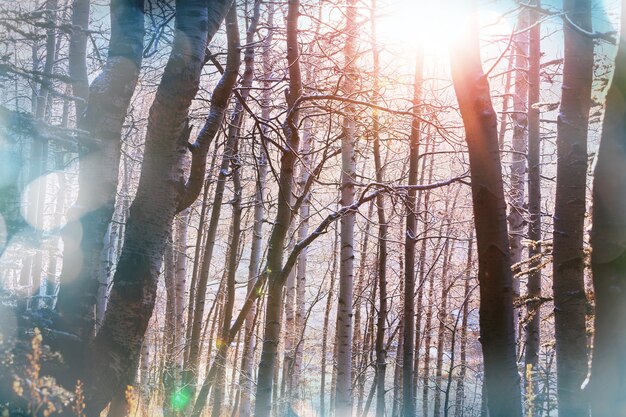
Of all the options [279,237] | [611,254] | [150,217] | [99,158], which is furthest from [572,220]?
[99,158]

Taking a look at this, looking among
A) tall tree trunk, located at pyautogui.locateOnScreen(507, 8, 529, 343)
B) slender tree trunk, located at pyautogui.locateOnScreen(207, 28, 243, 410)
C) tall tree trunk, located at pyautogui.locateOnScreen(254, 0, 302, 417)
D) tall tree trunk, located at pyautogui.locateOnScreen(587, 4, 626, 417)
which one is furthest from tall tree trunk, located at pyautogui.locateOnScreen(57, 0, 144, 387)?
tall tree trunk, located at pyautogui.locateOnScreen(507, 8, 529, 343)

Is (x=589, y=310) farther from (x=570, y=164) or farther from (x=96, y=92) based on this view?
(x=96, y=92)

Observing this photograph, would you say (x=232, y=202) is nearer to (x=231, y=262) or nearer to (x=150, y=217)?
(x=231, y=262)

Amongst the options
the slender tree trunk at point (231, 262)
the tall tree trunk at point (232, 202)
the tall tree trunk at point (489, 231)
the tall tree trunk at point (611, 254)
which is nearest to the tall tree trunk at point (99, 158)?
the tall tree trunk at point (232, 202)

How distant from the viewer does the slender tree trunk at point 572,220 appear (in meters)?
3.79

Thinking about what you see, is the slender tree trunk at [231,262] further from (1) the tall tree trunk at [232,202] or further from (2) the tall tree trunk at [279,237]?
(2) the tall tree trunk at [279,237]

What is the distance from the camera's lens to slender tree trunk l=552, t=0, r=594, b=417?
149 inches

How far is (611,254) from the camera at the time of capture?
2.91 metres

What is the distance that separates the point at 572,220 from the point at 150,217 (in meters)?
3.25

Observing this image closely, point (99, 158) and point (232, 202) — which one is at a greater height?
point (232, 202)

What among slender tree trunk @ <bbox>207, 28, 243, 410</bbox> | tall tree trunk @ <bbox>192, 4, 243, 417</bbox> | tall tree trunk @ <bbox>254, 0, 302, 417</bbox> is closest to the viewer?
tall tree trunk @ <bbox>192, 4, 243, 417</bbox>

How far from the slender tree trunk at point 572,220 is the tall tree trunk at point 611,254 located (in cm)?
71

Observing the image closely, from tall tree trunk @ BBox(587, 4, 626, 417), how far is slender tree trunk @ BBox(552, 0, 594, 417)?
0.71m

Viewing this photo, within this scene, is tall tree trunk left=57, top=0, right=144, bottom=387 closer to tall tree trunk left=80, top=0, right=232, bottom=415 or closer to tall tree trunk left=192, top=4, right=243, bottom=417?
tall tree trunk left=80, top=0, right=232, bottom=415
